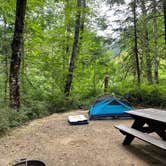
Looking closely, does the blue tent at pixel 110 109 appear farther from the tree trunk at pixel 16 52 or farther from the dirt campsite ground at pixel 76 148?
the tree trunk at pixel 16 52

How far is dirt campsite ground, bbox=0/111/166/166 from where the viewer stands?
136 inches

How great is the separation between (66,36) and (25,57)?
9.14ft

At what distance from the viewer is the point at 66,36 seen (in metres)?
10.9

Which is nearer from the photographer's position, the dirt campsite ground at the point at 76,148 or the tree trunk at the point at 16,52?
the dirt campsite ground at the point at 76,148

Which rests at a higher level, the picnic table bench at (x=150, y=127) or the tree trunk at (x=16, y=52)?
the tree trunk at (x=16, y=52)

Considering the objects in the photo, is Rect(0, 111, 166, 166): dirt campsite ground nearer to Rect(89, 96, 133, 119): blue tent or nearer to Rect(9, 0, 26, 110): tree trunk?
Rect(89, 96, 133, 119): blue tent

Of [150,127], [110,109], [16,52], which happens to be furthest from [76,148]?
[16,52]

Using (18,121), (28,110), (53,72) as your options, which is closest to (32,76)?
(53,72)

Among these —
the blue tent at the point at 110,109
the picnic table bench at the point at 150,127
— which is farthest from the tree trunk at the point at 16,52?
the picnic table bench at the point at 150,127

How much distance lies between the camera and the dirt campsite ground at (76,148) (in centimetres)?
345

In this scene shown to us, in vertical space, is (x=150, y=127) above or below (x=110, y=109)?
below

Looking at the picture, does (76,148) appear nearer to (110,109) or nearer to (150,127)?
(150,127)

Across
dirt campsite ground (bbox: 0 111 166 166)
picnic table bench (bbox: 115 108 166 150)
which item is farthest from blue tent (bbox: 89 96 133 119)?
picnic table bench (bbox: 115 108 166 150)

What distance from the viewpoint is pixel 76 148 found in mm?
4066
